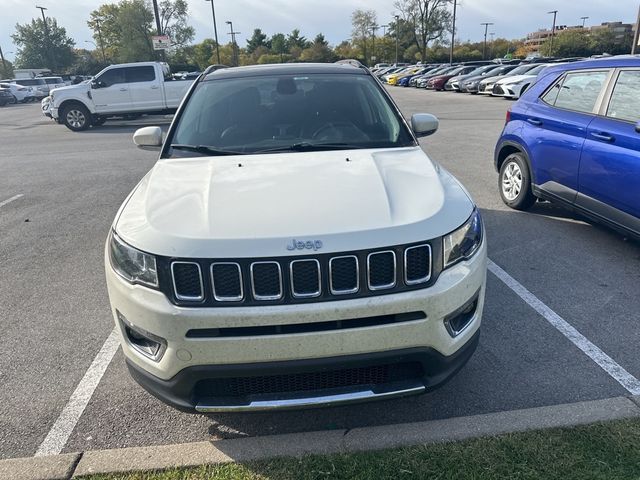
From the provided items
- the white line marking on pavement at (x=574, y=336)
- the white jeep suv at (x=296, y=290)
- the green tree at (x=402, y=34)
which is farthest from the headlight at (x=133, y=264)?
the green tree at (x=402, y=34)

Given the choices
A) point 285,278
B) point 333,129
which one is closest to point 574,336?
point 333,129

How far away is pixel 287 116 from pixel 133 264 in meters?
1.80

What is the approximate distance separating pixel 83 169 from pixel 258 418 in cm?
878

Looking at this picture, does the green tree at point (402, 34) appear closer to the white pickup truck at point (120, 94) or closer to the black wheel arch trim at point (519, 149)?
the white pickup truck at point (120, 94)

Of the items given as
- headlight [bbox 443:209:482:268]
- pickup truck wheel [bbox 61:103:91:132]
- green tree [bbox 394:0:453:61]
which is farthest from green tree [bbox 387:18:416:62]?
headlight [bbox 443:209:482:268]

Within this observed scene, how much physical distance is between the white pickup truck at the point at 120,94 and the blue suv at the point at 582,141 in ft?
43.7

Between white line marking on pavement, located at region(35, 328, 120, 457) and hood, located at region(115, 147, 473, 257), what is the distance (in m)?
1.17

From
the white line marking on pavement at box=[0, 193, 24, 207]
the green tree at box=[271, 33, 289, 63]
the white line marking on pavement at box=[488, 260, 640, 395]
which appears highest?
the green tree at box=[271, 33, 289, 63]

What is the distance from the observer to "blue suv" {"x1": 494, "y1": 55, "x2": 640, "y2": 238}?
4312 mm

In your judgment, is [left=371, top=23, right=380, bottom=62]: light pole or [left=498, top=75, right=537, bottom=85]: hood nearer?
[left=498, top=75, right=537, bottom=85]: hood

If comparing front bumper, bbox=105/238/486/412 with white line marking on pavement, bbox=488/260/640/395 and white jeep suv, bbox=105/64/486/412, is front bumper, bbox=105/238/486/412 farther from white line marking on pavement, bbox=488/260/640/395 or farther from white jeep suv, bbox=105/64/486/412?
white line marking on pavement, bbox=488/260/640/395

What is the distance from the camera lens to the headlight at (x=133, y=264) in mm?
2266

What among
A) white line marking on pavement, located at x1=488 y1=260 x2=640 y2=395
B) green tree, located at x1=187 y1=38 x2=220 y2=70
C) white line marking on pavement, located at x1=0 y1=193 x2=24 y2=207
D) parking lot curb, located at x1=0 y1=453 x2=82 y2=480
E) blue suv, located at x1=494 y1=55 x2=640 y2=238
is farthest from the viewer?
green tree, located at x1=187 y1=38 x2=220 y2=70

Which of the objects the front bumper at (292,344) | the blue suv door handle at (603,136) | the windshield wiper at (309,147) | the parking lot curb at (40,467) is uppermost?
the windshield wiper at (309,147)
